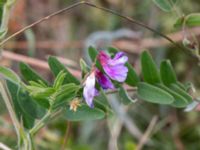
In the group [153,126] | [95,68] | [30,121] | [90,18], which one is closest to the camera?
[95,68]

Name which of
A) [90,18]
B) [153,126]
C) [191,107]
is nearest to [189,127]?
[153,126]

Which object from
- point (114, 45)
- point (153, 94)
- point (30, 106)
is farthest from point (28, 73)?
point (114, 45)

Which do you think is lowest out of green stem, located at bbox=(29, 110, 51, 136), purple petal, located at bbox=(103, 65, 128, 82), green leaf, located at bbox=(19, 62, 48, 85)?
green stem, located at bbox=(29, 110, 51, 136)

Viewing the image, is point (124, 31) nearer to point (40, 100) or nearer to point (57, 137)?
point (57, 137)

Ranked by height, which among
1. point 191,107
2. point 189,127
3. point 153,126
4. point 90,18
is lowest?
point 189,127

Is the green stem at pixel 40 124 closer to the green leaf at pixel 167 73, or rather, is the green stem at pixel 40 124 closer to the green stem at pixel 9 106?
Result: the green stem at pixel 9 106

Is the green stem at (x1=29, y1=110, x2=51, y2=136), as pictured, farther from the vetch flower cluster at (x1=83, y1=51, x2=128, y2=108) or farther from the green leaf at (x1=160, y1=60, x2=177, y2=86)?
the green leaf at (x1=160, y1=60, x2=177, y2=86)

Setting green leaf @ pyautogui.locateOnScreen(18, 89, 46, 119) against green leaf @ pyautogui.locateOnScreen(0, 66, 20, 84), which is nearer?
green leaf @ pyautogui.locateOnScreen(0, 66, 20, 84)

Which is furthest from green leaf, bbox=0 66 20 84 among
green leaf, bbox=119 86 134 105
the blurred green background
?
the blurred green background
